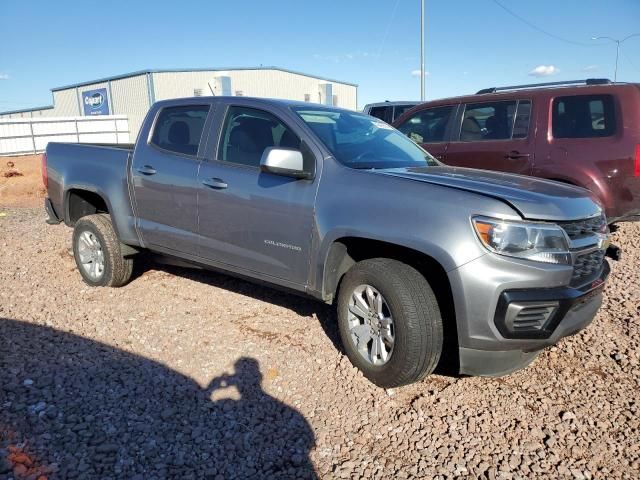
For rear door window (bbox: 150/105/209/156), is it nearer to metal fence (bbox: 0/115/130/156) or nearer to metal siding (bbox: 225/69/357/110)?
metal fence (bbox: 0/115/130/156)

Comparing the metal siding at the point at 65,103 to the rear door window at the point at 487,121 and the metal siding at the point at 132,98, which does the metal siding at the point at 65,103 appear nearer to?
the metal siding at the point at 132,98

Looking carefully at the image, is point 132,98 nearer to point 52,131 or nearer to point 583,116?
point 52,131

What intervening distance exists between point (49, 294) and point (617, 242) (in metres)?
6.51

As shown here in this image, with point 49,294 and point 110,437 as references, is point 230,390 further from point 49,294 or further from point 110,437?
point 49,294

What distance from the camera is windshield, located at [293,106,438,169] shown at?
373cm

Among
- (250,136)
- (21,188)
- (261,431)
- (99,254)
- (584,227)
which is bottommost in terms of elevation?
(261,431)

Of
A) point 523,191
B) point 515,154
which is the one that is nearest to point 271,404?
point 523,191

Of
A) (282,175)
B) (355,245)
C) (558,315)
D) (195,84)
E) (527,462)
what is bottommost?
(527,462)

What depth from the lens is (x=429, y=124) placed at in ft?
23.4

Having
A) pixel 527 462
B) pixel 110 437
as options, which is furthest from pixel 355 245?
pixel 110 437

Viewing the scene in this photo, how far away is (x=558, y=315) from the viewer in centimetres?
285

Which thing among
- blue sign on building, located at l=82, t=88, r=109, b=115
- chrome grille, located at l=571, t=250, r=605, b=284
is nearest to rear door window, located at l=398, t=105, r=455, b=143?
chrome grille, located at l=571, t=250, r=605, b=284

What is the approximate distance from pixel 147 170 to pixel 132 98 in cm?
3621

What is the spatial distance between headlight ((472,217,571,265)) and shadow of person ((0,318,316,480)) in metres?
1.47
